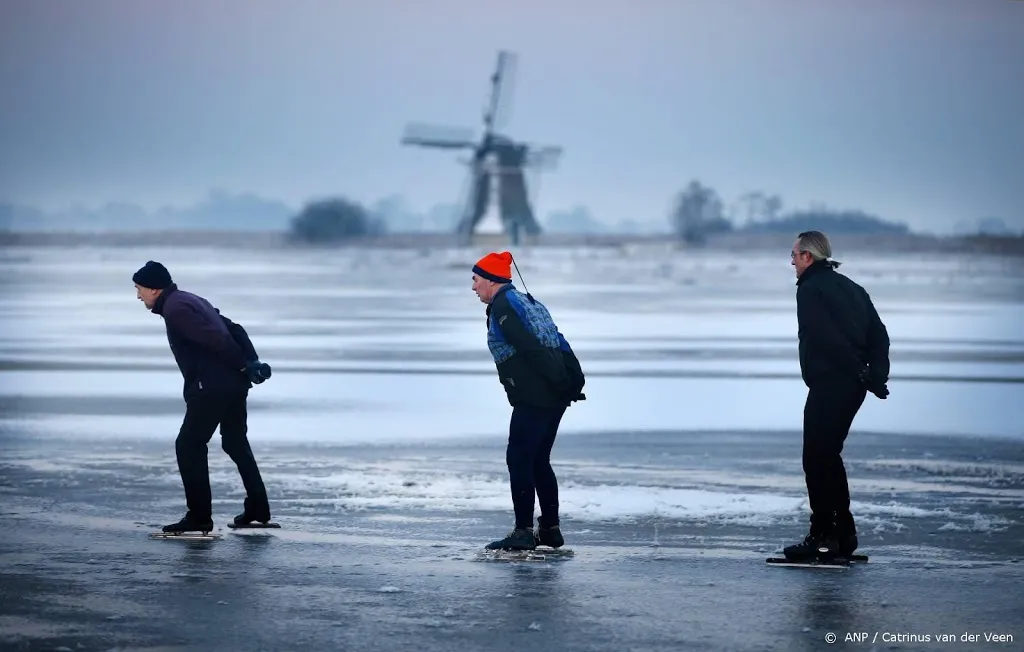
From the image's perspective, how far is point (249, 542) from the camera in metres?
7.62

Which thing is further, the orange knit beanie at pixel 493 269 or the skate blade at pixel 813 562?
the orange knit beanie at pixel 493 269

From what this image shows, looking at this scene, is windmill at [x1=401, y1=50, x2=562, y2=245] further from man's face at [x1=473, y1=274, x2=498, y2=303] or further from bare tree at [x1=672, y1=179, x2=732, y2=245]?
man's face at [x1=473, y1=274, x2=498, y2=303]

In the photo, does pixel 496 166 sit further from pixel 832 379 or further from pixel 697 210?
pixel 832 379

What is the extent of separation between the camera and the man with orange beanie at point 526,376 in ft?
23.7

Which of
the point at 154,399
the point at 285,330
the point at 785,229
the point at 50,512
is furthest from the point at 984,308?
the point at 785,229

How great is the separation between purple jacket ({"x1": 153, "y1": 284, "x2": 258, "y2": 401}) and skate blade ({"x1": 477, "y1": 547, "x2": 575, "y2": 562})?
1.57 metres

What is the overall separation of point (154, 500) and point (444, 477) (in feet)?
6.19

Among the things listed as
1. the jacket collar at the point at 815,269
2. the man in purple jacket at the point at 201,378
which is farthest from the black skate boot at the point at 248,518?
the jacket collar at the point at 815,269

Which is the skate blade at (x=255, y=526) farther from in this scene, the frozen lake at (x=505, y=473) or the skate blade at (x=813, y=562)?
the skate blade at (x=813, y=562)

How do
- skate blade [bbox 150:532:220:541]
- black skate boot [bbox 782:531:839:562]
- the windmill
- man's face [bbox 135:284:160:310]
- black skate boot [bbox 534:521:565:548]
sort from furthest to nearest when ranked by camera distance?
1. the windmill
2. man's face [bbox 135:284:160:310]
3. skate blade [bbox 150:532:220:541]
4. black skate boot [bbox 534:521:565:548]
5. black skate boot [bbox 782:531:839:562]

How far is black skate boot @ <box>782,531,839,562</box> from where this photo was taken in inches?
277

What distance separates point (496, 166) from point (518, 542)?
8299 cm

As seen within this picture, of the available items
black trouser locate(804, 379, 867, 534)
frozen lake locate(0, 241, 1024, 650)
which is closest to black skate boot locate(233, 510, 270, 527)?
frozen lake locate(0, 241, 1024, 650)

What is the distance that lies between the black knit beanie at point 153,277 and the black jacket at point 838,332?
124 inches
